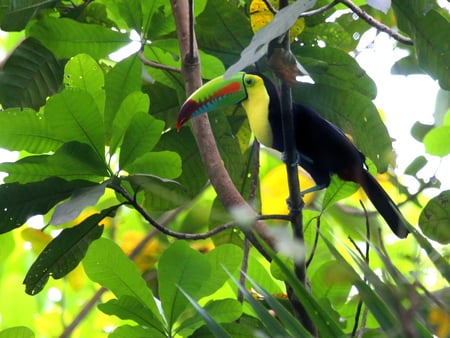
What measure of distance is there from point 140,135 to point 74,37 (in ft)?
1.57

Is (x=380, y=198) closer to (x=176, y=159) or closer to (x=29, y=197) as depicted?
(x=176, y=159)

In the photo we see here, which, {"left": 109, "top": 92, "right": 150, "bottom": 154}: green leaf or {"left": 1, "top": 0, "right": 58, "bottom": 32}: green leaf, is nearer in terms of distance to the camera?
{"left": 109, "top": 92, "right": 150, "bottom": 154}: green leaf

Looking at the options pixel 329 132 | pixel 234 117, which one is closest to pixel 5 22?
pixel 234 117

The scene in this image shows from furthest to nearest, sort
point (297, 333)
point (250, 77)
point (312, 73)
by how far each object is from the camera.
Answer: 1. point (250, 77)
2. point (312, 73)
3. point (297, 333)

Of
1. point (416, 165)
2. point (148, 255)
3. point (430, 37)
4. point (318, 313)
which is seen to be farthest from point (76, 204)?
point (416, 165)

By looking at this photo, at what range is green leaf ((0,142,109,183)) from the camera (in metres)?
1.74

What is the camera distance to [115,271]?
1.80 metres

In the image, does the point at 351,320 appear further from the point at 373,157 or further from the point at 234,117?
the point at 234,117

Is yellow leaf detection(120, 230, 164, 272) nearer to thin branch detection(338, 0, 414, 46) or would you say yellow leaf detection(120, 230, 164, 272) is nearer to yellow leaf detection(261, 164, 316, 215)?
yellow leaf detection(261, 164, 316, 215)

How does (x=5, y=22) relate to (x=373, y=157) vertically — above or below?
above

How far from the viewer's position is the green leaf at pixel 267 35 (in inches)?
51.0

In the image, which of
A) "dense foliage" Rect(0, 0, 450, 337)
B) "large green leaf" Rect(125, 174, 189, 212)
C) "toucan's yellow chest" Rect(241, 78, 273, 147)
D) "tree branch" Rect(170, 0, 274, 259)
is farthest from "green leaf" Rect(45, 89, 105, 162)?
"toucan's yellow chest" Rect(241, 78, 273, 147)

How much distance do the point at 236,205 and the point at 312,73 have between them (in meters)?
0.53

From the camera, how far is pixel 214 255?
1.87 meters
